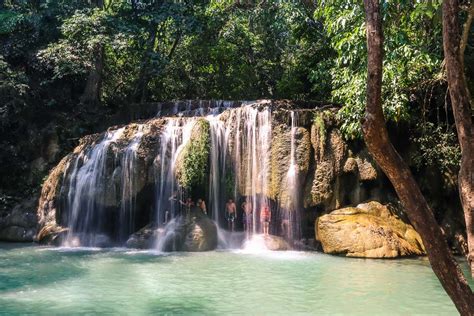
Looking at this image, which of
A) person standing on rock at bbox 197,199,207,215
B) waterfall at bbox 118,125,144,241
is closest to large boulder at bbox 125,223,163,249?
waterfall at bbox 118,125,144,241

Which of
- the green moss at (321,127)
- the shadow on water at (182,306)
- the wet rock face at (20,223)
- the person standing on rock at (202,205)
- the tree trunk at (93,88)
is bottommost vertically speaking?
the shadow on water at (182,306)

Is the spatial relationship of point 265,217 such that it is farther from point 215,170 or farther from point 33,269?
point 33,269

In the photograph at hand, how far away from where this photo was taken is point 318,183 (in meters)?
13.4

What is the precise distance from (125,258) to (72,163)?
541cm

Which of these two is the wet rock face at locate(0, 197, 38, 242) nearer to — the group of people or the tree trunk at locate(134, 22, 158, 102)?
the group of people

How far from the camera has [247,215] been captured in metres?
14.2

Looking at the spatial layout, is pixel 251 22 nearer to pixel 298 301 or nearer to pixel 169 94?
pixel 169 94

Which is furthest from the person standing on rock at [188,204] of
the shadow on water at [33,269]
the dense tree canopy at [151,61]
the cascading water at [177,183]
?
the dense tree canopy at [151,61]

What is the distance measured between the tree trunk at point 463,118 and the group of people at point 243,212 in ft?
34.4

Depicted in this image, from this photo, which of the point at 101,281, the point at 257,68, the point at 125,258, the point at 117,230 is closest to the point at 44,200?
the point at 117,230

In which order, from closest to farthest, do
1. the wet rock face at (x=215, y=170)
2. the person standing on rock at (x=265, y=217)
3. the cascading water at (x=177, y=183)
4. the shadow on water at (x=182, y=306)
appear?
the shadow on water at (x=182, y=306), the wet rock face at (x=215, y=170), the person standing on rock at (x=265, y=217), the cascading water at (x=177, y=183)

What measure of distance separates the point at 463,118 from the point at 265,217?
34.9ft

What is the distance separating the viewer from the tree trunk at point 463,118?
3.35m

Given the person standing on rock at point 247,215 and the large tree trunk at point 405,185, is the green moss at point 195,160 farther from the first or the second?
the large tree trunk at point 405,185
